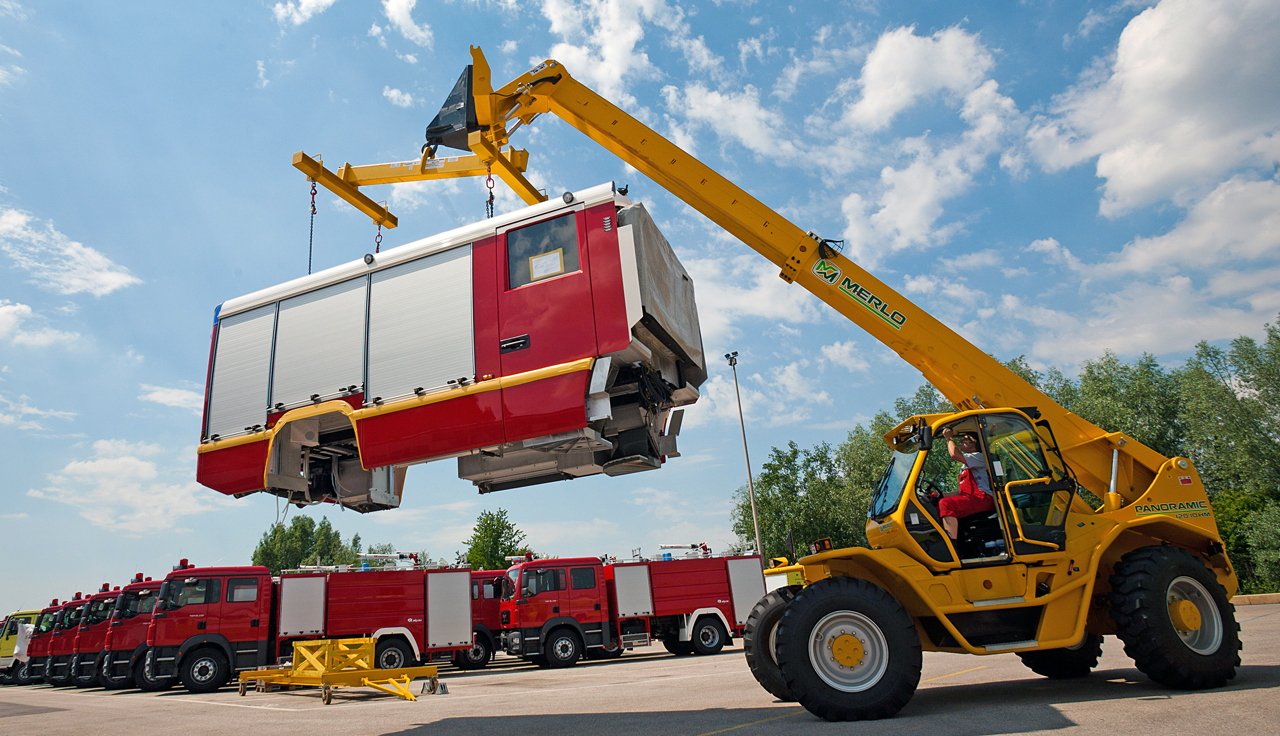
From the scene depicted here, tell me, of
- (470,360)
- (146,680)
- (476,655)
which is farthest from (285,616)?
(470,360)

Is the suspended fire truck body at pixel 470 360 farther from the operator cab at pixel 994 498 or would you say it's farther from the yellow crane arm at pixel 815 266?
the operator cab at pixel 994 498

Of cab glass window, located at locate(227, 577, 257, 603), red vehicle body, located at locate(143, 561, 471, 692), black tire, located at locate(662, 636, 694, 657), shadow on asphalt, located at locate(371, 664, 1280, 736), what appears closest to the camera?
shadow on asphalt, located at locate(371, 664, 1280, 736)

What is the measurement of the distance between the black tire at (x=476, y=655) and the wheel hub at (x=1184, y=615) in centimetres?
1549

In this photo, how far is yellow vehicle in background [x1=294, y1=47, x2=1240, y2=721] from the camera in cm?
582

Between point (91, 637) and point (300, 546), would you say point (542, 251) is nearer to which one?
point (91, 637)

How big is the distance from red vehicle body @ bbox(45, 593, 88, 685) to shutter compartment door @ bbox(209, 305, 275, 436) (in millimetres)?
16433

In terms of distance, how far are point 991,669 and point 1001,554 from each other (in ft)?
14.1

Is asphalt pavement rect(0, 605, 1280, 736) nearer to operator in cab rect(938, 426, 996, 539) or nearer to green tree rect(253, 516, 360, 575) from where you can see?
operator in cab rect(938, 426, 996, 539)

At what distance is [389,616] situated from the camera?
16812mm

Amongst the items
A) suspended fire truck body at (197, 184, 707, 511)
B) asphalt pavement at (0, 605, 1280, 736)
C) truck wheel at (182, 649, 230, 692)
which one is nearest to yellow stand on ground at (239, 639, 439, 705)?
asphalt pavement at (0, 605, 1280, 736)

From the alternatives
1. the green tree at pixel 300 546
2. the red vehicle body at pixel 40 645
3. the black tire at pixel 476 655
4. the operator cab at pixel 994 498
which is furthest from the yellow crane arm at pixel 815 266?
the green tree at pixel 300 546

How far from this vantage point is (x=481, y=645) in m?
18.5

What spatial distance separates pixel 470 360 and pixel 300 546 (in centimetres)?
8533

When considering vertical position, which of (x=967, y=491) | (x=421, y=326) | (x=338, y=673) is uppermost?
(x=421, y=326)
